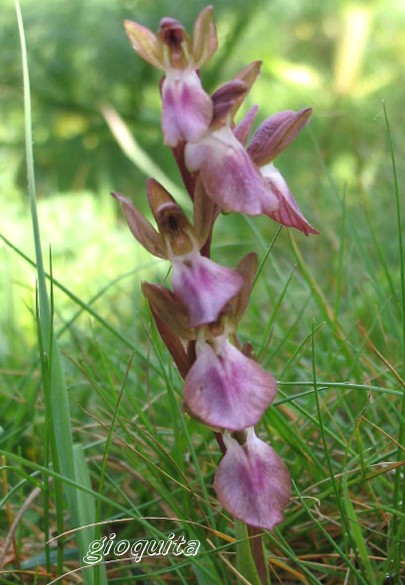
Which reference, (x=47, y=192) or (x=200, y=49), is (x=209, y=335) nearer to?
(x=200, y=49)

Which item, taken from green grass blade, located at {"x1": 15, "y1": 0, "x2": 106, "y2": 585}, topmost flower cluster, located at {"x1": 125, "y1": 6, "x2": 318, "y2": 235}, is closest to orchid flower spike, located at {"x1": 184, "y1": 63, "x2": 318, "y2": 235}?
topmost flower cluster, located at {"x1": 125, "y1": 6, "x2": 318, "y2": 235}

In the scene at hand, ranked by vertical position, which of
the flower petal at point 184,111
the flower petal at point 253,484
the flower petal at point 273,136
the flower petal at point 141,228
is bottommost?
the flower petal at point 253,484

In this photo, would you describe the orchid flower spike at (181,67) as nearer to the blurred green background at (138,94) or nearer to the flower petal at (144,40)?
the flower petal at (144,40)

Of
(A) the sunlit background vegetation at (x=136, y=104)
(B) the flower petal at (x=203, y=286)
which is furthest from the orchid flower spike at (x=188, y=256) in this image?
(A) the sunlit background vegetation at (x=136, y=104)

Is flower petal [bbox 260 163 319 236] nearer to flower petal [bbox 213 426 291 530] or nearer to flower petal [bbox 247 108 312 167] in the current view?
flower petal [bbox 247 108 312 167]

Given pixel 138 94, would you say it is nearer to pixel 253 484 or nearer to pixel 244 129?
pixel 244 129

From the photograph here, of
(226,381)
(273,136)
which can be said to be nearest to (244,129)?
(273,136)
